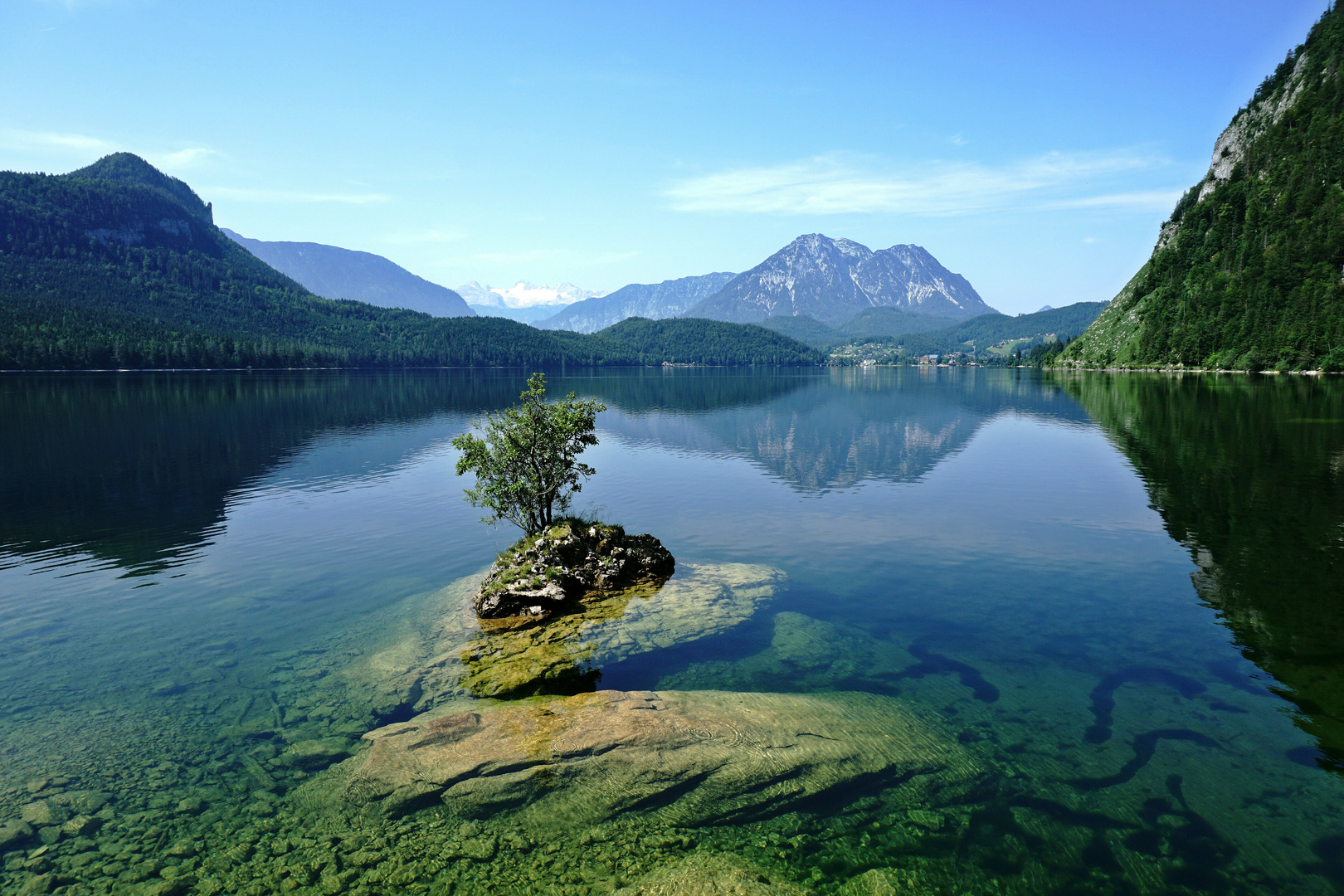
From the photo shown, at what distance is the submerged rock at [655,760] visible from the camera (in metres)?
16.7

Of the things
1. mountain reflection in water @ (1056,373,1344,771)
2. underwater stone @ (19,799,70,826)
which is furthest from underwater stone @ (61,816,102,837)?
mountain reflection in water @ (1056,373,1344,771)

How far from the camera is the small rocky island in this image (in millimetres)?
31422

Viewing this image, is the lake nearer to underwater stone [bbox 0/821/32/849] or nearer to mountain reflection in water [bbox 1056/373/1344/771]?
underwater stone [bbox 0/821/32/849]

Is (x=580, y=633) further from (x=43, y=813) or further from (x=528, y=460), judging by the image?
(x=43, y=813)

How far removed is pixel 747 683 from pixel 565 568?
13163 mm

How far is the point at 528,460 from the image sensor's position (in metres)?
37.4

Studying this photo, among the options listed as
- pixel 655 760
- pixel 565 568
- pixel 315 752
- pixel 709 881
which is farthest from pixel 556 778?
pixel 565 568

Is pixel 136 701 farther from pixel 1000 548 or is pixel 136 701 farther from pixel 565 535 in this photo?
pixel 1000 548

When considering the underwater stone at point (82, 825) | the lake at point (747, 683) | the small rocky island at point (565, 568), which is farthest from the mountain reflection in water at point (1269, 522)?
the underwater stone at point (82, 825)

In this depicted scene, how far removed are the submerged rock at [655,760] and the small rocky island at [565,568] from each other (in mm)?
10080

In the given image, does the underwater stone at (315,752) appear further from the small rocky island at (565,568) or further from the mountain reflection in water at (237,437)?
the mountain reflection in water at (237,437)

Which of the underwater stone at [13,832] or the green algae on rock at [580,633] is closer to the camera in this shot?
the underwater stone at [13,832]

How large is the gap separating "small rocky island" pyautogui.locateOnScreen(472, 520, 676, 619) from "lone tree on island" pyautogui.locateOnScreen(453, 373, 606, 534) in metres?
2.23

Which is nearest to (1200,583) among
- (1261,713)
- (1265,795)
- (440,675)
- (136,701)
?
(1261,713)
